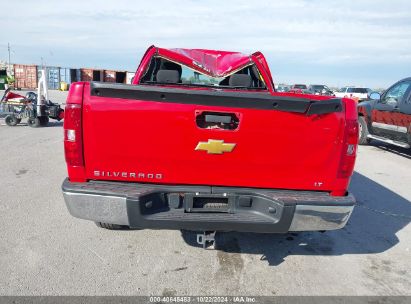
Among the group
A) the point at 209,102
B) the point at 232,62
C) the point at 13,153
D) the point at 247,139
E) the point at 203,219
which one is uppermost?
the point at 232,62

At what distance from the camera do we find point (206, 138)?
8.58 ft

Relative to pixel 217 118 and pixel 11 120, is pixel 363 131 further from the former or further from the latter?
pixel 11 120

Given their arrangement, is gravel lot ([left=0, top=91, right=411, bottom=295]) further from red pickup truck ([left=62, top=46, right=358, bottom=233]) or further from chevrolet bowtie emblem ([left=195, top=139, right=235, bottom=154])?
chevrolet bowtie emblem ([left=195, top=139, right=235, bottom=154])

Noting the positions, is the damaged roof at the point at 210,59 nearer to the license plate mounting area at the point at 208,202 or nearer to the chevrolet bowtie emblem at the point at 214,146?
the chevrolet bowtie emblem at the point at 214,146

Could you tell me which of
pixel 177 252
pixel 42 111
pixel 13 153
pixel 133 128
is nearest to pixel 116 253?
pixel 177 252

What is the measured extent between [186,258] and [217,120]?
1490 millimetres

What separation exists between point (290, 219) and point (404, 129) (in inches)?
265

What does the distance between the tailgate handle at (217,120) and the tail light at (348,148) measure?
2.92 feet

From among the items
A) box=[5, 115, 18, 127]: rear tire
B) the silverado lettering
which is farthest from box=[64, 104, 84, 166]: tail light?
box=[5, 115, 18, 127]: rear tire

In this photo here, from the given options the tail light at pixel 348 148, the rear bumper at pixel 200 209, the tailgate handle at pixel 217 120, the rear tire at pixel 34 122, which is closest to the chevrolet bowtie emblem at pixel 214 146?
the tailgate handle at pixel 217 120

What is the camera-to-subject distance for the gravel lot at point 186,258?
285cm

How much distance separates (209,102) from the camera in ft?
8.50

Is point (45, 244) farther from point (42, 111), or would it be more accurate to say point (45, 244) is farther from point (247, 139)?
point (42, 111)

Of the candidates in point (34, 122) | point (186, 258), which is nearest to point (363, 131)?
point (186, 258)
